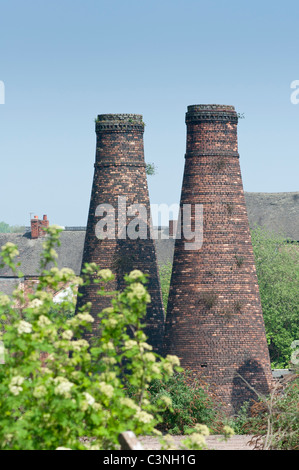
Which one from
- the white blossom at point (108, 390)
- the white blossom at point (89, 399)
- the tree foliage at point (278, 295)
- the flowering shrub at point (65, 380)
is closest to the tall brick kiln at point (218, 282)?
the flowering shrub at point (65, 380)

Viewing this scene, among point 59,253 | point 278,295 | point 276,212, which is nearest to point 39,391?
point 278,295

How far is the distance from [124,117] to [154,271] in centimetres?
505

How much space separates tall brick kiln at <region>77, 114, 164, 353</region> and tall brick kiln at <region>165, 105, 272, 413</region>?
2.13 meters

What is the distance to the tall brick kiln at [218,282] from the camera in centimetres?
2625

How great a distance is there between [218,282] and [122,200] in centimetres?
459

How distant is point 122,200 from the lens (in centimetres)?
2914

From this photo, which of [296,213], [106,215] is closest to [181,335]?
[106,215]

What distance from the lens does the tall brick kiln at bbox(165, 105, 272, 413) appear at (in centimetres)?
2625

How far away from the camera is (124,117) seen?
95.9ft

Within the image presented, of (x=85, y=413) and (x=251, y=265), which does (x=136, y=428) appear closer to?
(x=85, y=413)

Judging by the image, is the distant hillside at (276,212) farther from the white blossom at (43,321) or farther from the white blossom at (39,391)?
the white blossom at (39,391)

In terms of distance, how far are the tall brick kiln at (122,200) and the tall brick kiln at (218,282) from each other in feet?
6.99
